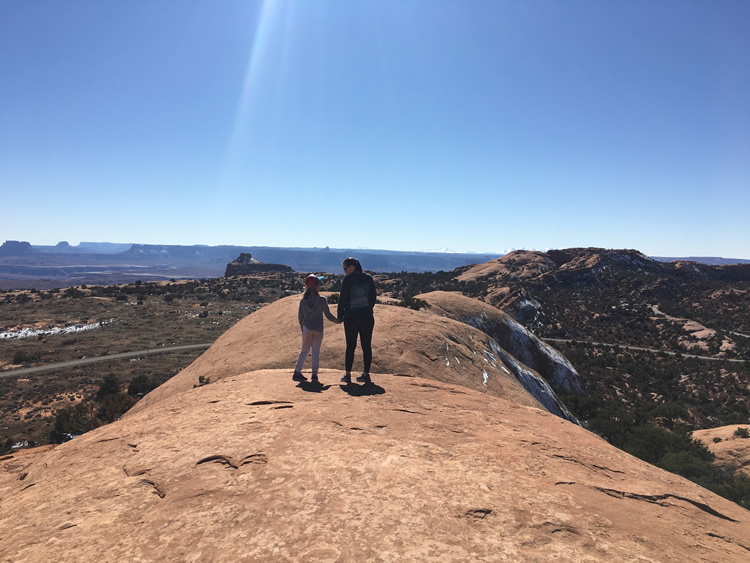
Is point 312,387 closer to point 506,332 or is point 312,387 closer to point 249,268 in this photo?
point 506,332

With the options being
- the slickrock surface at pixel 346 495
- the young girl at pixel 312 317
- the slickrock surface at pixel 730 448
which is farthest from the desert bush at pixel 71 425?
the slickrock surface at pixel 730 448

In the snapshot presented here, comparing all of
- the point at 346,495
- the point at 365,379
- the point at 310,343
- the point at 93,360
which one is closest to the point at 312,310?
the point at 310,343

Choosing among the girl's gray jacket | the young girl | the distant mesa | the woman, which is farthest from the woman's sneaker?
the distant mesa

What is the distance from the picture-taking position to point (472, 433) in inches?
275

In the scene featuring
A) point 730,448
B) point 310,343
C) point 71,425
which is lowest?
point 730,448

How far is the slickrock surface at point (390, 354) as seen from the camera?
524 inches

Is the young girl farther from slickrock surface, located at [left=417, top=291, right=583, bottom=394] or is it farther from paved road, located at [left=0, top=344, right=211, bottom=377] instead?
paved road, located at [left=0, top=344, right=211, bottom=377]

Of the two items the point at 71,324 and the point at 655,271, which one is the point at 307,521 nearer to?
the point at 71,324

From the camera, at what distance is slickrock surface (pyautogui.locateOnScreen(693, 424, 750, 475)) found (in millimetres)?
20302

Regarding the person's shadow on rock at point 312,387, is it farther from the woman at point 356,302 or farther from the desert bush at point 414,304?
the desert bush at point 414,304

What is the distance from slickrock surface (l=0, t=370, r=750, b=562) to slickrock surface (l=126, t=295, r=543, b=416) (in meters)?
4.99

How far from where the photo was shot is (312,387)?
30.2 ft

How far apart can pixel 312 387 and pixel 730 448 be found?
90.1ft

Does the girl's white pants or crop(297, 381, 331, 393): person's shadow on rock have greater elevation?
the girl's white pants
